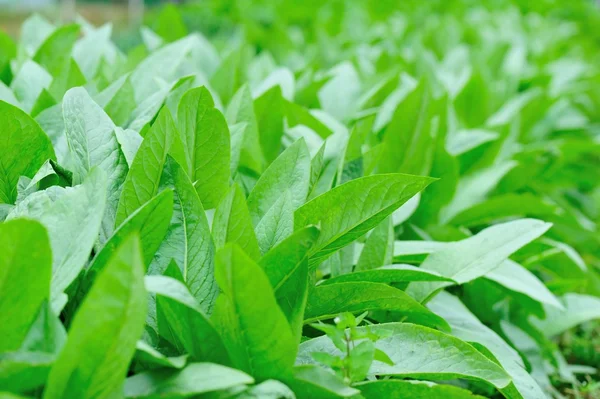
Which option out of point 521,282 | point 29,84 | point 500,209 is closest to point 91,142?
point 29,84

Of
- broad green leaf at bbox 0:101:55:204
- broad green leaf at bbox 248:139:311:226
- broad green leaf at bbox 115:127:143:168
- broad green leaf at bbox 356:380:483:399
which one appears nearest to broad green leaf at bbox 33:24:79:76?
broad green leaf at bbox 0:101:55:204

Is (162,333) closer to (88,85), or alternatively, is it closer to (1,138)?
(1,138)

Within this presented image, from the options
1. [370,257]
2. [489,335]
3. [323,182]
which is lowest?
[489,335]

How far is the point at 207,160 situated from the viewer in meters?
1.52

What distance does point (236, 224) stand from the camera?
1.27 meters

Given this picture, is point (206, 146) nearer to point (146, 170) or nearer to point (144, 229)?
point (146, 170)

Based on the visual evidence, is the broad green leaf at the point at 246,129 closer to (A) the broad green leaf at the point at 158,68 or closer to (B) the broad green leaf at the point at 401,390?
(A) the broad green leaf at the point at 158,68

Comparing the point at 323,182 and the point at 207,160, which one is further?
the point at 323,182

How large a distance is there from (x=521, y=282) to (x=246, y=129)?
885 millimetres

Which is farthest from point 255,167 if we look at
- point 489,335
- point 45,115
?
point 489,335

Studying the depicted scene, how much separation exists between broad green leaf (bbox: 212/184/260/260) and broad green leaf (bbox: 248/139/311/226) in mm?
231

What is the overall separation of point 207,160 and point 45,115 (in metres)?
0.58

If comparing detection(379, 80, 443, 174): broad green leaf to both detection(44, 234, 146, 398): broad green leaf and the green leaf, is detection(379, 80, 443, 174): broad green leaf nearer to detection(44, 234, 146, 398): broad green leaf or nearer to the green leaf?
the green leaf

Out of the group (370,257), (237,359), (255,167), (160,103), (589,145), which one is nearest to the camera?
(237,359)
